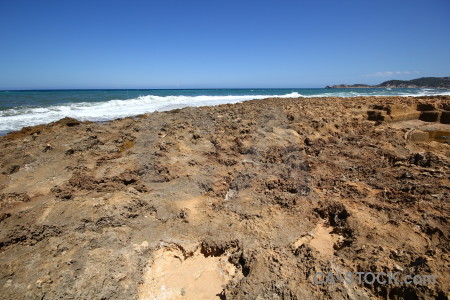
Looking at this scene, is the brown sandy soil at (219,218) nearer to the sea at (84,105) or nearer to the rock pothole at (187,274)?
the rock pothole at (187,274)

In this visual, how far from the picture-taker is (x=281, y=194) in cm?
311

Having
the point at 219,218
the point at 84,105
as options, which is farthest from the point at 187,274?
the point at 84,105

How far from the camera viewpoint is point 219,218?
2760mm

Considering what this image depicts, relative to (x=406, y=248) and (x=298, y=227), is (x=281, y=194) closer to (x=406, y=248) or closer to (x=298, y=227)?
(x=298, y=227)

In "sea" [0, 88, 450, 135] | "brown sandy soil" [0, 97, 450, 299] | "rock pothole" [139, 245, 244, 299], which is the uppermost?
"sea" [0, 88, 450, 135]

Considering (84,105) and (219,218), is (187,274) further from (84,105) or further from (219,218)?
(84,105)

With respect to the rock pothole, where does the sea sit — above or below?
above

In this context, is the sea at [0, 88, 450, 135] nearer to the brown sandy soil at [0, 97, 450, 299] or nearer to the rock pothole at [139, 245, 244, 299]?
the brown sandy soil at [0, 97, 450, 299]

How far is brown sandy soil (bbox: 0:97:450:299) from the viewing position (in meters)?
1.91

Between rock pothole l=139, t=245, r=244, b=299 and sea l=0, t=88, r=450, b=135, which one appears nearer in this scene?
rock pothole l=139, t=245, r=244, b=299

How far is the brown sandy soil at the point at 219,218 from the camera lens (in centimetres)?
191

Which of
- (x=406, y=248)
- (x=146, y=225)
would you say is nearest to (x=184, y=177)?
(x=146, y=225)

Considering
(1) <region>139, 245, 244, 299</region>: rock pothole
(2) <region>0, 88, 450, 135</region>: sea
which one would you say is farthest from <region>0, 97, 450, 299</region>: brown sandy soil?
(2) <region>0, 88, 450, 135</region>: sea

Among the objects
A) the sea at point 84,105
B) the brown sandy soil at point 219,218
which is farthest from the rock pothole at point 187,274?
the sea at point 84,105
